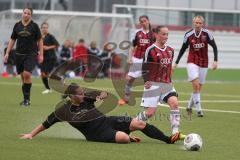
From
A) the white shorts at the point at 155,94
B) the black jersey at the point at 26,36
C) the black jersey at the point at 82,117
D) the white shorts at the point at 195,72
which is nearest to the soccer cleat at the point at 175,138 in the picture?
the white shorts at the point at 155,94

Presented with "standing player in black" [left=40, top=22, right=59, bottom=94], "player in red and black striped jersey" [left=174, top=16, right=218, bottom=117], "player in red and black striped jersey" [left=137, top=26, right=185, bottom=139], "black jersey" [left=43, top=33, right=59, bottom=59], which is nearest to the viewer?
"player in red and black striped jersey" [left=137, top=26, right=185, bottom=139]

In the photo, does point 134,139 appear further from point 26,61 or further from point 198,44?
point 26,61

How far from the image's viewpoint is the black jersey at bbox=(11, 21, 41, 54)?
1777 centimetres

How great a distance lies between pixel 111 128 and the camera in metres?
11.7

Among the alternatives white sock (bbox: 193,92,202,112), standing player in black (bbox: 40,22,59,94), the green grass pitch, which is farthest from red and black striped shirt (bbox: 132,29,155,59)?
standing player in black (bbox: 40,22,59,94)

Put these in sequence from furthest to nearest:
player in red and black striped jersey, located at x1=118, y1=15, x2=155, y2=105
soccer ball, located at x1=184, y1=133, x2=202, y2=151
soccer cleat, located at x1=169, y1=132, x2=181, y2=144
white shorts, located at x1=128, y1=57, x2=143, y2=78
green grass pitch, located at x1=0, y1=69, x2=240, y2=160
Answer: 1. white shorts, located at x1=128, y1=57, x2=143, y2=78
2. player in red and black striped jersey, located at x1=118, y1=15, x2=155, y2=105
3. soccer cleat, located at x1=169, y1=132, x2=181, y2=144
4. soccer ball, located at x1=184, y1=133, x2=202, y2=151
5. green grass pitch, located at x1=0, y1=69, x2=240, y2=160

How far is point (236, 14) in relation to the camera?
39281mm

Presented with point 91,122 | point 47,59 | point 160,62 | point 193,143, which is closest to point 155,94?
point 160,62

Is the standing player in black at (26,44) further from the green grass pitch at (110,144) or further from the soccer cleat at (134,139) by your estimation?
the soccer cleat at (134,139)

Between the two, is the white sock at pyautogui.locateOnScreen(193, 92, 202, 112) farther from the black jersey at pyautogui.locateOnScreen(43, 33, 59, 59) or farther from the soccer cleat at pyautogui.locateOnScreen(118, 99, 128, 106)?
the black jersey at pyautogui.locateOnScreen(43, 33, 59, 59)

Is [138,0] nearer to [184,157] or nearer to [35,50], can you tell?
[35,50]

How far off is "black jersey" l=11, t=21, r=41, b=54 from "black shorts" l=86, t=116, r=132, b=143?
6485mm

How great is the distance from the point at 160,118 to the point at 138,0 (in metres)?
32.2

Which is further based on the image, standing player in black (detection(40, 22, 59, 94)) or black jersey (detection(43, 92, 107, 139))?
standing player in black (detection(40, 22, 59, 94))
